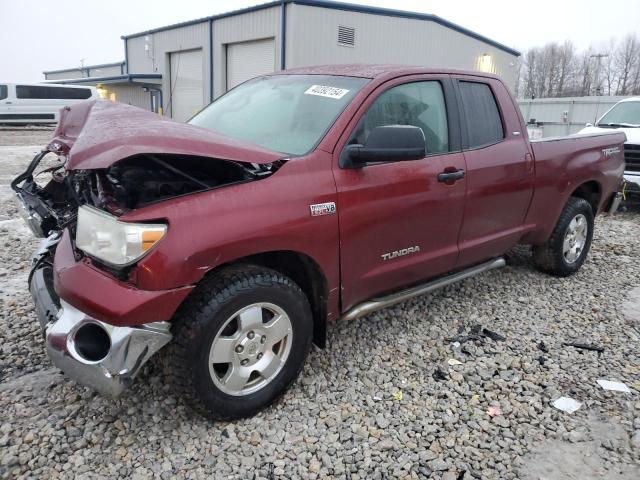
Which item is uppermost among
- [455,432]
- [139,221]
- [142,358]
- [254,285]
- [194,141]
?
[194,141]

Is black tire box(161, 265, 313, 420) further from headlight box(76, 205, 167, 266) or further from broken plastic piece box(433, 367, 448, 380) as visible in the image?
broken plastic piece box(433, 367, 448, 380)

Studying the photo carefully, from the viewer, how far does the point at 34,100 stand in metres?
24.4

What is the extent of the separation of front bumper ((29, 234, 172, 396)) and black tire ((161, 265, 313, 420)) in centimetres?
11

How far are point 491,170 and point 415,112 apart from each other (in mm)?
797

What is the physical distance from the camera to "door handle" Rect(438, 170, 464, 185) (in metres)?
3.37

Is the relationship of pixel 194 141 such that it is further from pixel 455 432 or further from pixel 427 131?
pixel 455 432

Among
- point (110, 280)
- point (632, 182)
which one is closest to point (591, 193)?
point (632, 182)

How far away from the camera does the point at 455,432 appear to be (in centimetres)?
268

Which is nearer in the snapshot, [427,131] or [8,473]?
[8,473]

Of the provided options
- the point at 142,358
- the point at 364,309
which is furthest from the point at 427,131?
the point at 142,358

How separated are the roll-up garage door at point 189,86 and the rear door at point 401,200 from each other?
20.1 m

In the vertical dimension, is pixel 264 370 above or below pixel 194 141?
below

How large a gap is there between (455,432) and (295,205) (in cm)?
147

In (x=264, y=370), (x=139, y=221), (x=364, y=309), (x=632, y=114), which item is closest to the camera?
(x=139, y=221)
